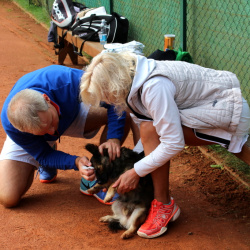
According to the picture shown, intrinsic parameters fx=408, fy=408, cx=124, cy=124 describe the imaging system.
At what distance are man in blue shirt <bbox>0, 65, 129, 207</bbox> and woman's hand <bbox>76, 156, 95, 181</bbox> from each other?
1 cm

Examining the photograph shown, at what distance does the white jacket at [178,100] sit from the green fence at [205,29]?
6.51 feet

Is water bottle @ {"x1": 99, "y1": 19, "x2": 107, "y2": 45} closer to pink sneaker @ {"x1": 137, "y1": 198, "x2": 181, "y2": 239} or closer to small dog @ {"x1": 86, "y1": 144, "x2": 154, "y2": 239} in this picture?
small dog @ {"x1": 86, "y1": 144, "x2": 154, "y2": 239}

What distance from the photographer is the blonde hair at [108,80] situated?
9.77 ft

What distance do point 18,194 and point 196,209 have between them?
1768 mm

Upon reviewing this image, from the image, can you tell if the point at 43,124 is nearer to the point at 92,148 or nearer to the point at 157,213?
the point at 92,148

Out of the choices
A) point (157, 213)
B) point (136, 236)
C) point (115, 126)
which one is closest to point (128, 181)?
point (157, 213)

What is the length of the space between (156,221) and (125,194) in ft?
1.18

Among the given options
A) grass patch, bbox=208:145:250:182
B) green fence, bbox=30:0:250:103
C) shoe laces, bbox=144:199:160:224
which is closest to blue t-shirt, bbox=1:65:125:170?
shoe laces, bbox=144:199:160:224

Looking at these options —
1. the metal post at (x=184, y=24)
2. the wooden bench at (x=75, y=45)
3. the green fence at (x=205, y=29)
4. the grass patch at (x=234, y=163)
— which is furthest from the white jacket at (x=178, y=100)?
the wooden bench at (x=75, y=45)

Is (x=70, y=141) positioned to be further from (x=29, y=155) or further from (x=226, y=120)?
(x=226, y=120)

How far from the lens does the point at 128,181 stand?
3.36 metres

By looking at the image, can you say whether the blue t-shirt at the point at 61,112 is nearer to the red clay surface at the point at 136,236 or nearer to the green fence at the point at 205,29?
the red clay surface at the point at 136,236

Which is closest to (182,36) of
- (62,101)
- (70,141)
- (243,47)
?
(243,47)

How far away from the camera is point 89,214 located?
3.99m
